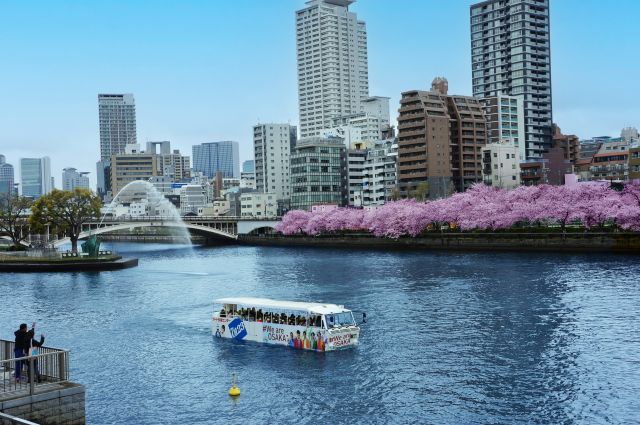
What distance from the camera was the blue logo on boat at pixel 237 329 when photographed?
1534 inches

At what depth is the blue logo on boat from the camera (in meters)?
39.0

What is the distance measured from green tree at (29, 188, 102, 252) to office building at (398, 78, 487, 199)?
7187cm

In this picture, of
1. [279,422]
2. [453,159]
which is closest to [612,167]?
[453,159]

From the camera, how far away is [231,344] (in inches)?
1513

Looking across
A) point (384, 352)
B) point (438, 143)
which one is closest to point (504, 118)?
point (438, 143)

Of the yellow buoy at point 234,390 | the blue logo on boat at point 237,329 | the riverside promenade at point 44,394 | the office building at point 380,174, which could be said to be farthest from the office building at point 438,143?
the riverside promenade at point 44,394

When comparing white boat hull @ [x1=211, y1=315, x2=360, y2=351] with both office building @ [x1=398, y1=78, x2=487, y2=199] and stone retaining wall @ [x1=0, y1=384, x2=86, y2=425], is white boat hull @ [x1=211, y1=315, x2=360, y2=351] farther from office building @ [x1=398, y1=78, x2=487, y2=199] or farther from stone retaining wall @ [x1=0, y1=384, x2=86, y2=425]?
office building @ [x1=398, y1=78, x2=487, y2=199]

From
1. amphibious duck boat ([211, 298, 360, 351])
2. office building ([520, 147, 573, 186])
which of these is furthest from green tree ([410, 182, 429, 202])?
amphibious duck boat ([211, 298, 360, 351])

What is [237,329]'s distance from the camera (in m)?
39.2

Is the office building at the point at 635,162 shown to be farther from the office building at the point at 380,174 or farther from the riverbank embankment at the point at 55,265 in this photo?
the riverbank embankment at the point at 55,265

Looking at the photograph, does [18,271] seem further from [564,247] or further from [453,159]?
[453,159]

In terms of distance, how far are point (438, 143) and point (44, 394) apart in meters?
137

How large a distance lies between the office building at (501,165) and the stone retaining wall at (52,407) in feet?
447

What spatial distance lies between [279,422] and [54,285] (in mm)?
48201
